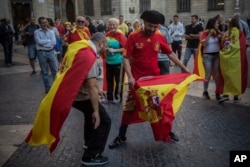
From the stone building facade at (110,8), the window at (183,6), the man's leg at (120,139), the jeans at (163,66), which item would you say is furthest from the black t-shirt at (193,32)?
the window at (183,6)

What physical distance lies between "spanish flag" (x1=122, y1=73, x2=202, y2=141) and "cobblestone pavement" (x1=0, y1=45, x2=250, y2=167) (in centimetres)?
39

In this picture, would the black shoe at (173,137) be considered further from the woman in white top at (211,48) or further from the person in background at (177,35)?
the person in background at (177,35)

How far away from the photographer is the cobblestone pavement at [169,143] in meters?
4.66

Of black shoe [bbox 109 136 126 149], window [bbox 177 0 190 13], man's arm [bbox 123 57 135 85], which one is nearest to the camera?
man's arm [bbox 123 57 135 85]

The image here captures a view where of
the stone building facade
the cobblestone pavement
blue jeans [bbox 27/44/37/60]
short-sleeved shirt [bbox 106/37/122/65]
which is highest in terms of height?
the stone building facade

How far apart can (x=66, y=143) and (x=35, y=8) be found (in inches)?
859

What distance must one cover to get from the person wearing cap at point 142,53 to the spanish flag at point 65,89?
1.09m

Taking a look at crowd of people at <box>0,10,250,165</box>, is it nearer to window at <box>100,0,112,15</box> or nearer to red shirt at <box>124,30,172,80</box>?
red shirt at <box>124,30,172,80</box>

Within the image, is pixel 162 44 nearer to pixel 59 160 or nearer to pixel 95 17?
pixel 59 160

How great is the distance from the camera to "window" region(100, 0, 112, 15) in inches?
1405

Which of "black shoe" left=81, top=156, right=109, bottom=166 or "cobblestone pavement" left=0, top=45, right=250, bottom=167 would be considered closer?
"black shoe" left=81, top=156, right=109, bottom=166

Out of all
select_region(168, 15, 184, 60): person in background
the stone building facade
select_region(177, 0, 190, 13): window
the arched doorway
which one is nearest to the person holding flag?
select_region(168, 15, 184, 60): person in background

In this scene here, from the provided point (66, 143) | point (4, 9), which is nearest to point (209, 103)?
point (66, 143)

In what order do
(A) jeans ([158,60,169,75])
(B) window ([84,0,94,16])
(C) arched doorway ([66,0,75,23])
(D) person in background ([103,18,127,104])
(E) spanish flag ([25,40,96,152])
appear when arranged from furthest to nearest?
(C) arched doorway ([66,0,75,23])
(B) window ([84,0,94,16])
(D) person in background ([103,18,127,104])
(A) jeans ([158,60,169,75])
(E) spanish flag ([25,40,96,152])
